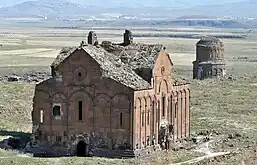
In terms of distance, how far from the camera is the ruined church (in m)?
42.8

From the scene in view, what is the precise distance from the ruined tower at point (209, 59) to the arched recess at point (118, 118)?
5012 cm

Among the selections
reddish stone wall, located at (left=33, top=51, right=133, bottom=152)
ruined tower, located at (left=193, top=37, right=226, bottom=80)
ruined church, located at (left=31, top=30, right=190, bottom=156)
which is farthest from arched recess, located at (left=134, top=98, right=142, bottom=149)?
ruined tower, located at (left=193, top=37, right=226, bottom=80)

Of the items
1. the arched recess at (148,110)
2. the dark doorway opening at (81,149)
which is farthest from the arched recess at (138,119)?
the dark doorway opening at (81,149)

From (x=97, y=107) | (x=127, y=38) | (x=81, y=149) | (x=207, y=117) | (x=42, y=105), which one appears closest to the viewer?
(x=97, y=107)

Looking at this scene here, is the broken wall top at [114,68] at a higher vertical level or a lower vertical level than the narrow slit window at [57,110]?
higher

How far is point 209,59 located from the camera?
303 feet

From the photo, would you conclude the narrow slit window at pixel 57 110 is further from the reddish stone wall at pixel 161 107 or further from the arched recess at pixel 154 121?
the arched recess at pixel 154 121

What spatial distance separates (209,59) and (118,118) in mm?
51000

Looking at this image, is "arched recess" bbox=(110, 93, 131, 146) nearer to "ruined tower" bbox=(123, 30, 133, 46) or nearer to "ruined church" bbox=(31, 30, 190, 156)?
"ruined church" bbox=(31, 30, 190, 156)

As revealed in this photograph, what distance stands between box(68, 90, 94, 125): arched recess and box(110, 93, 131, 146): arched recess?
1431 mm

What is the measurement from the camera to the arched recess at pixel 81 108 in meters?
43.6

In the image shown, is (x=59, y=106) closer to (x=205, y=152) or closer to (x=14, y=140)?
(x=14, y=140)

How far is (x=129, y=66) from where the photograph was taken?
44750mm

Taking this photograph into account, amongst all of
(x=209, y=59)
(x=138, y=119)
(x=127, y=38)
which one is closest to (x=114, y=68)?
(x=138, y=119)
